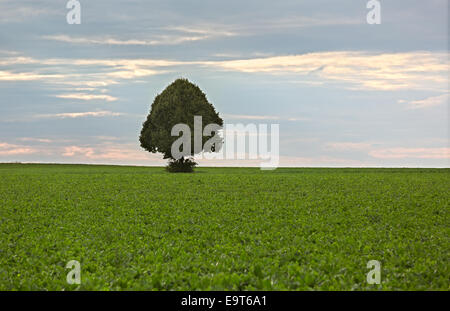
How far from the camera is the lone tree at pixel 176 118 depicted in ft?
206

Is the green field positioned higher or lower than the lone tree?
lower

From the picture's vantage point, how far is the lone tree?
62.9 metres

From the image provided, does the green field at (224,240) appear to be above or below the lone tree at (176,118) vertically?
below

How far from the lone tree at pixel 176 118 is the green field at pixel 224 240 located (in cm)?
3197

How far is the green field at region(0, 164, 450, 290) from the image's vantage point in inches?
484

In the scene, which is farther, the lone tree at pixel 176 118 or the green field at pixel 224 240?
the lone tree at pixel 176 118

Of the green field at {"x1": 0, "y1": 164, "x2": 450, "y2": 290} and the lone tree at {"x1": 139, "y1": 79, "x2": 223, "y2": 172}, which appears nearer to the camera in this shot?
the green field at {"x1": 0, "y1": 164, "x2": 450, "y2": 290}

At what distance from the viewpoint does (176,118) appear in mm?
62656

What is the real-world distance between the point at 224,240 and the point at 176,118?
47354 mm

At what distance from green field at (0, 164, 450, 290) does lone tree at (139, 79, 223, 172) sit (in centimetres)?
3197

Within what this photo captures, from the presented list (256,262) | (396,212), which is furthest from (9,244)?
(396,212)

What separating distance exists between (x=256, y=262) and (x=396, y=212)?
502 inches

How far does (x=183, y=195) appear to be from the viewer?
2966 centimetres
